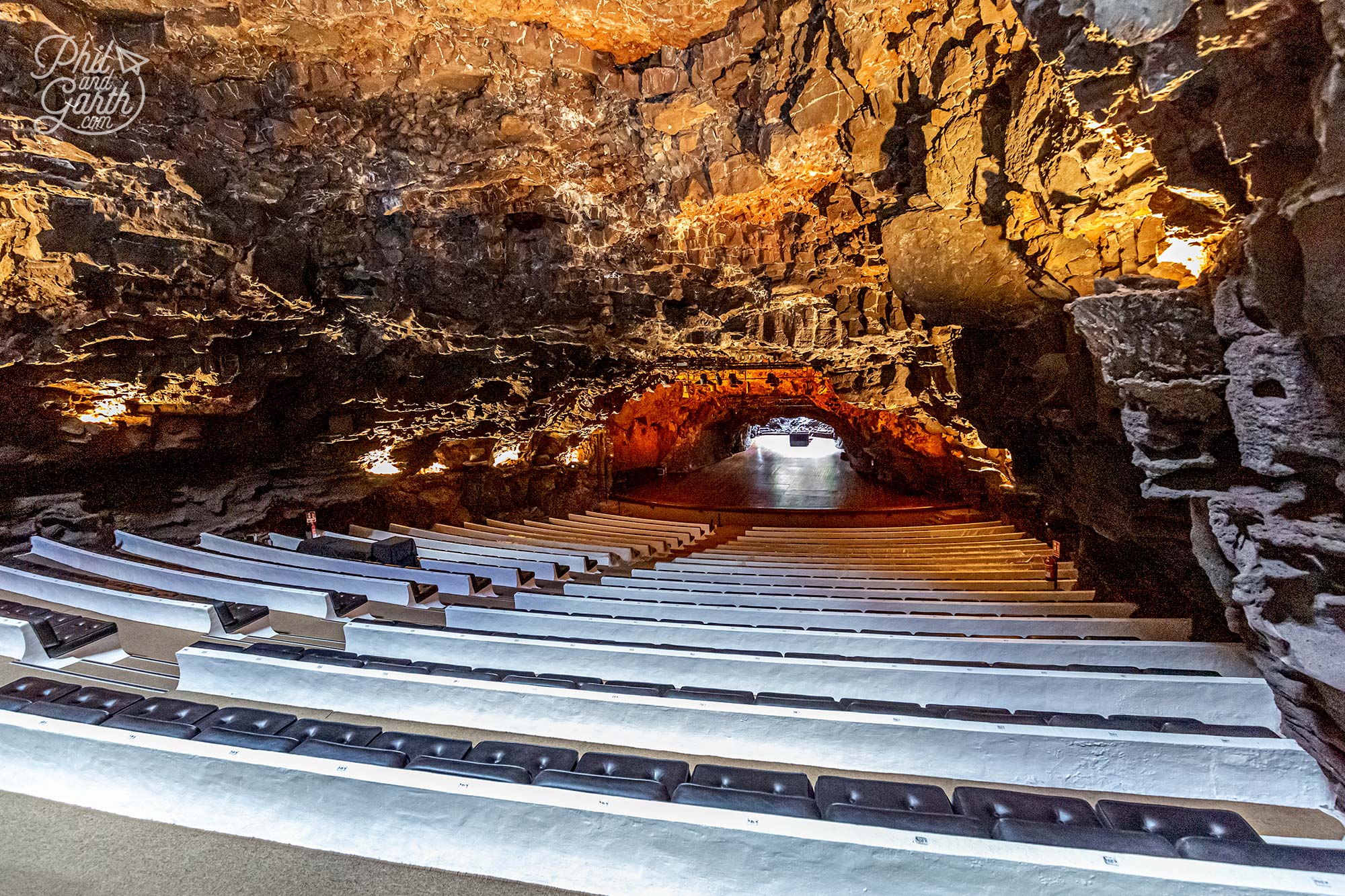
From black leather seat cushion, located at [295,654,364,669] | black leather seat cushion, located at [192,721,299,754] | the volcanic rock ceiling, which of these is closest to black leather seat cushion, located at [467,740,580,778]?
black leather seat cushion, located at [192,721,299,754]

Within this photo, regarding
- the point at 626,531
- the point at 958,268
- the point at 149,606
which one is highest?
the point at 958,268

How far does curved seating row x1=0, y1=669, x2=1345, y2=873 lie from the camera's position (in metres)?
2.43

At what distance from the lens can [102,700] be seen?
3.65m

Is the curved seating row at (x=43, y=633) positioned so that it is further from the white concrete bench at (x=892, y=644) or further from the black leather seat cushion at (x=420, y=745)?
the black leather seat cushion at (x=420, y=745)

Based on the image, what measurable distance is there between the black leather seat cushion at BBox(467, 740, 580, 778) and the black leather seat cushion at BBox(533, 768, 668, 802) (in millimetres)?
181

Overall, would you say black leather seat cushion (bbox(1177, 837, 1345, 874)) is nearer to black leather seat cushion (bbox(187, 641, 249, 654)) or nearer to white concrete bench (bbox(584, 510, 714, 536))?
black leather seat cushion (bbox(187, 641, 249, 654))

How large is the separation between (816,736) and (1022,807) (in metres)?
1.20

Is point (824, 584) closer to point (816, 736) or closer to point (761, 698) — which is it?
point (761, 698)

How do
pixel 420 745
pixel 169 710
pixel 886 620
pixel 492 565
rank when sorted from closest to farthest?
pixel 420 745 → pixel 169 710 → pixel 886 620 → pixel 492 565

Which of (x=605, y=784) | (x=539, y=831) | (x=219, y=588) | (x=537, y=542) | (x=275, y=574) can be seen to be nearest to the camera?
(x=539, y=831)

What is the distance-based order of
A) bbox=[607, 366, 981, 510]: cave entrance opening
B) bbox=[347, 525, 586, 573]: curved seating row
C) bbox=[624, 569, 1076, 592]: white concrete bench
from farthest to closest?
bbox=[607, 366, 981, 510]: cave entrance opening < bbox=[347, 525, 586, 573]: curved seating row < bbox=[624, 569, 1076, 592]: white concrete bench

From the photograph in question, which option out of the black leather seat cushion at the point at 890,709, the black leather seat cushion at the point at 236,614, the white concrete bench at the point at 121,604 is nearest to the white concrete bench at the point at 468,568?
the black leather seat cushion at the point at 236,614

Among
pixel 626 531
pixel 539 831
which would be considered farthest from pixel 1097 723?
pixel 626 531

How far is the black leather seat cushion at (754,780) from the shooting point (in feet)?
9.39
